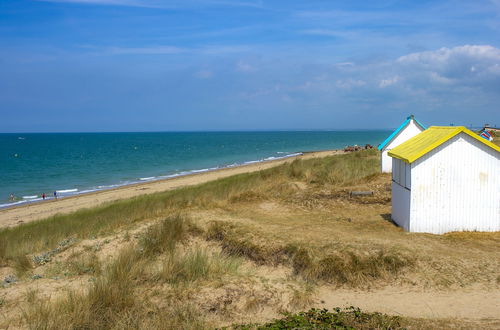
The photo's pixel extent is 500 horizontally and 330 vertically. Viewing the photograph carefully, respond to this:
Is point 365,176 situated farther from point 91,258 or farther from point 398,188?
point 91,258

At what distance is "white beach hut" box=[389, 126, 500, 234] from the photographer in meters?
9.91

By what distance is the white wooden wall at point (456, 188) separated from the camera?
9930 millimetres

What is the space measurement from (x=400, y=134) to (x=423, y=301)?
14.3 m

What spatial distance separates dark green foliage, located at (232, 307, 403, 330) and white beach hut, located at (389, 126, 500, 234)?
14.5 feet

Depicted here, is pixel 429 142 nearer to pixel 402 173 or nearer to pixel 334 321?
pixel 402 173

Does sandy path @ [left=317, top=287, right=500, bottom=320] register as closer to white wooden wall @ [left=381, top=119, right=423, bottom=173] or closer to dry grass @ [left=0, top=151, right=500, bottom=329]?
dry grass @ [left=0, top=151, right=500, bottom=329]

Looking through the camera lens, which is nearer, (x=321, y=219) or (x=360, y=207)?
(x=321, y=219)

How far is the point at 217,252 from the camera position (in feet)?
31.8

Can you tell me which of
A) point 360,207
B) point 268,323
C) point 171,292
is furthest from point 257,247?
point 360,207

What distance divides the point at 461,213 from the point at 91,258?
8524 millimetres

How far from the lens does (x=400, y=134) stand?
2022cm

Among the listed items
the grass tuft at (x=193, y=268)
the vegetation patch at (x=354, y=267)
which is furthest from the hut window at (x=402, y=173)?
the grass tuft at (x=193, y=268)

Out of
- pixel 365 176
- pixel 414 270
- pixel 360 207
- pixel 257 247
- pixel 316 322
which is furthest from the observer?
pixel 365 176

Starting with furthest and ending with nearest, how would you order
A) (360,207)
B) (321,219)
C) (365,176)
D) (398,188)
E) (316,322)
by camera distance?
1. (365,176)
2. (360,207)
3. (321,219)
4. (398,188)
5. (316,322)
